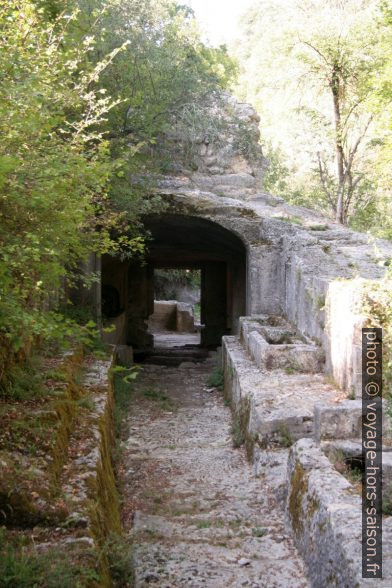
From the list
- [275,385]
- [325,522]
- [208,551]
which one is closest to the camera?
[325,522]

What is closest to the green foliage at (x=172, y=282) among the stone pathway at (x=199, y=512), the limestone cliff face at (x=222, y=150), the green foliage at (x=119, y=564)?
the limestone cliff face at (x=222, y=150)

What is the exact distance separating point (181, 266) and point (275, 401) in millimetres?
14307

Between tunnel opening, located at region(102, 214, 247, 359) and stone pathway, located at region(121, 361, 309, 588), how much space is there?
5.57m

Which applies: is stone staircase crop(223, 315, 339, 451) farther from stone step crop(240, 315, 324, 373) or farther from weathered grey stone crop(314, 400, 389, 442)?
weathered grey stone crop(314, 400, 389, 442)

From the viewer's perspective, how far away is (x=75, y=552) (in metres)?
3.08

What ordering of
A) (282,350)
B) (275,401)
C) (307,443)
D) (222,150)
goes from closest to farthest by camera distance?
(307,443), (275,401), (282,350), (222,150)

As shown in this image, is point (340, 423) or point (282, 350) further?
point (282, 350)

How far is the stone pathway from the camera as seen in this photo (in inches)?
154

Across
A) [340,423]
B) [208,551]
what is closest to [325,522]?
[208,551]

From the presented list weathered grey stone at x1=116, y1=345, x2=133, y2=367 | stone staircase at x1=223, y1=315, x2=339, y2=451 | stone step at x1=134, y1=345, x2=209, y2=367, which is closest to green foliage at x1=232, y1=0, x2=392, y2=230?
stone staircase at x1=223, y1=315, x2=339, y2=451

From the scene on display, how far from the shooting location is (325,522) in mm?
3461

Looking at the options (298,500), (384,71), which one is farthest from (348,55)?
(298,500)

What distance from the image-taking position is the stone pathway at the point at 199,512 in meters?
3.90

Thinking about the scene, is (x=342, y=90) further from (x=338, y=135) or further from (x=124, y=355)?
(x=124, y=355)
